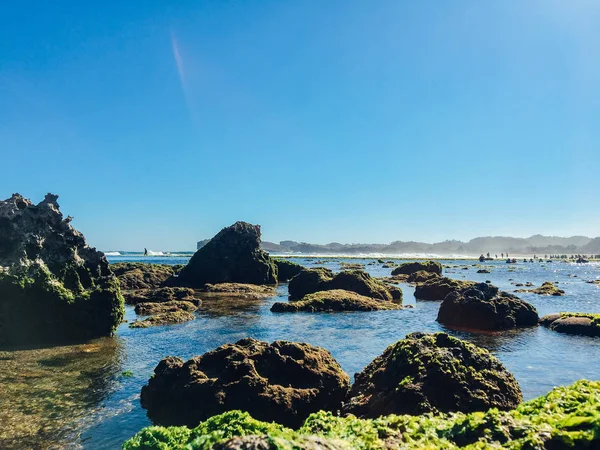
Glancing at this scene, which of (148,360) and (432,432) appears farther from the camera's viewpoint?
(148,360)

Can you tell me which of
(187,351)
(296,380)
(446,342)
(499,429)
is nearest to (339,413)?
(296,380)

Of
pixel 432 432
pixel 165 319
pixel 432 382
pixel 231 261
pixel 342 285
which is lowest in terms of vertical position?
pixel 165 319

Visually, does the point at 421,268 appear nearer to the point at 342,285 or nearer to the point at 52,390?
the point at 342,285

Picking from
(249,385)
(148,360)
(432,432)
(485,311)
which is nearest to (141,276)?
(148,360)

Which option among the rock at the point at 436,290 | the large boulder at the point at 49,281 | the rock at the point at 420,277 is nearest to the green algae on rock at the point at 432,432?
the large boulder at the point at 49,281

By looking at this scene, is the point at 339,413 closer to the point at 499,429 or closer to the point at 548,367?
the point at 499,429

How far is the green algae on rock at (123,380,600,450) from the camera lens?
239 inches

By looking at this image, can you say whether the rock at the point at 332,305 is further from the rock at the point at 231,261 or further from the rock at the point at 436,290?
the rock at the point at 231,261

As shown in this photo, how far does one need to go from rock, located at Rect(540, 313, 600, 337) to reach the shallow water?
3.68 feet

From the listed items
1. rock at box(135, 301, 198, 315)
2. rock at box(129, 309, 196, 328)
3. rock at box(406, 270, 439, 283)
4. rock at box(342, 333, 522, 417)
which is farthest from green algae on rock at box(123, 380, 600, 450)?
rock at box(406, 270, 439, 283)

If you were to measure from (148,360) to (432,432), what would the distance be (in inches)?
663

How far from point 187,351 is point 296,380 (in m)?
9.94

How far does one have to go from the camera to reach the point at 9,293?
23.8 m

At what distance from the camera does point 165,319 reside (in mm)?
31812
